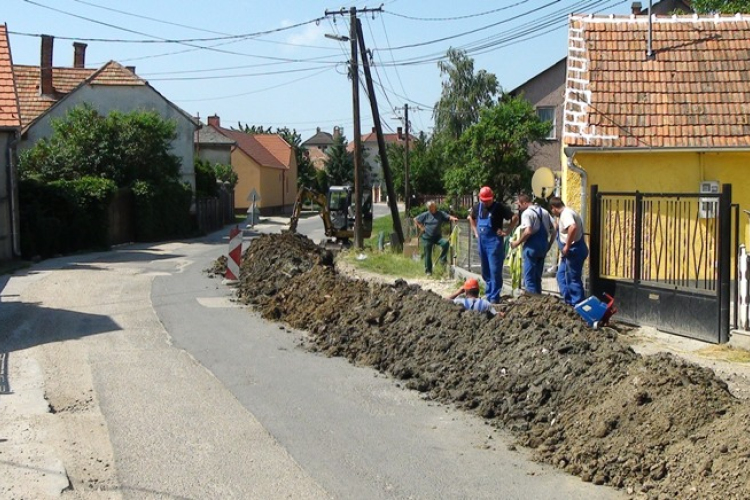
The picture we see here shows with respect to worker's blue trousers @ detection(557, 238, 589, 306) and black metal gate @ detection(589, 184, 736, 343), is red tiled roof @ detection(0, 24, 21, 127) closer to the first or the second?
black metal gate @ detection(589, 184, 736, 343)

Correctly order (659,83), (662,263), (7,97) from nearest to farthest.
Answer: (662,263)
(659,83)
(7,97)

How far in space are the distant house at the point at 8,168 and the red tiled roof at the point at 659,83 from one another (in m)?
15.7

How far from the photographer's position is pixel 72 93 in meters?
43.0

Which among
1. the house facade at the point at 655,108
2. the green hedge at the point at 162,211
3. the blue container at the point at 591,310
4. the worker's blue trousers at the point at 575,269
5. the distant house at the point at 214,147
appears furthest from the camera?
the distant house at the point at 214,147

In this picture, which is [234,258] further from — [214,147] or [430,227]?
[214,147]

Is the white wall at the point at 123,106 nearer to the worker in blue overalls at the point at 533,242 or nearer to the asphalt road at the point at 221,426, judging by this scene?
the asphalt road at the point at 221,426

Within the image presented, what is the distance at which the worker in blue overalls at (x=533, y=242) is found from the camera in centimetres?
1329

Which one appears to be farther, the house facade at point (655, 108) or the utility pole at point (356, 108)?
the utility pole at point (356, 108)

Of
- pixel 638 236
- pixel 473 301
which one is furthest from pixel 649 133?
pixel 473 301

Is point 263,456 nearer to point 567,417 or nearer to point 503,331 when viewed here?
point 567,417

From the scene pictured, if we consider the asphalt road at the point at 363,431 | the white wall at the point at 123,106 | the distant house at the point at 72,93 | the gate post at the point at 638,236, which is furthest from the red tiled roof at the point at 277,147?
the asphalt road at the point at 363,431

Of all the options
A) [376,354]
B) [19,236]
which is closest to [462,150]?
[19,236]

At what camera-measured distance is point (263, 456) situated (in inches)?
294

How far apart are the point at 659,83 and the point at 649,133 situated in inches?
60.4
